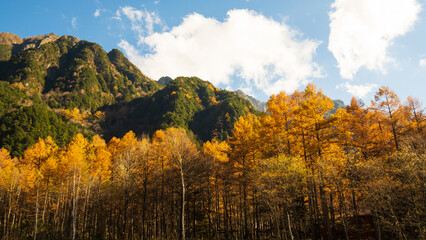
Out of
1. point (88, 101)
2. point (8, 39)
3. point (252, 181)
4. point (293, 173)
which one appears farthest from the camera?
point (8, 39)

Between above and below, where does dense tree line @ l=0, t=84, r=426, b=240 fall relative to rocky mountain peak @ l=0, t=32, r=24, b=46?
below

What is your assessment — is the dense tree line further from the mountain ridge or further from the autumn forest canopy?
the mountain ridge

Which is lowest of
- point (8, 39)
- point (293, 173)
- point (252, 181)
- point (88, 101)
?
point (252, 181)

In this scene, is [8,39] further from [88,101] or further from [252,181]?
[252,181]

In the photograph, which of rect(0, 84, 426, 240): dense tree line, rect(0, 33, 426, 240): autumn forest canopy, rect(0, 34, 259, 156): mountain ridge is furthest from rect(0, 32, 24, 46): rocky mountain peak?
rect(0, 84, 426, 240): dense tree line

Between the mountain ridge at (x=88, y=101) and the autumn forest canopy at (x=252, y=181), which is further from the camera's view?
the mountain ridge at (x=88, y=101)

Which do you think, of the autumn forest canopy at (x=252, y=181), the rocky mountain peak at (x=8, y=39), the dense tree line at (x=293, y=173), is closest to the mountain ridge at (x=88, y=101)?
the autumn forest canopy at (x=252, y=181)

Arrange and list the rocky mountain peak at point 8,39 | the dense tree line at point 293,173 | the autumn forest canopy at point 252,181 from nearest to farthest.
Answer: the dense tree line at point 293,173
the autumn forest canopy at point 252,181
the rocky mountain peak at point 8,39

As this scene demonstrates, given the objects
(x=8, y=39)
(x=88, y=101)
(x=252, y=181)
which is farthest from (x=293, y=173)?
(x=8, y=39)

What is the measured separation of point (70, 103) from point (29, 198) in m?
90.8

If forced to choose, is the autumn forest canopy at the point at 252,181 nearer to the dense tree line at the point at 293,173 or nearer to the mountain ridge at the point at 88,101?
the dense tree line at the point at 293,173

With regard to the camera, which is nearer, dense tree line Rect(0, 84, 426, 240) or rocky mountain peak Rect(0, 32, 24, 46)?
dense tree line Rect(0, 84, 426, 240)

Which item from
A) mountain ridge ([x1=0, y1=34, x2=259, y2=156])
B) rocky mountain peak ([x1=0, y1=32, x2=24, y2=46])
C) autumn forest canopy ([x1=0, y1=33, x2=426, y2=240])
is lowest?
autumn forest canopy ([x1=0, y1=33, x2=426, y2=240])

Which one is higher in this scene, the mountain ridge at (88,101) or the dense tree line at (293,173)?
the mountain ridge at (88,101)
